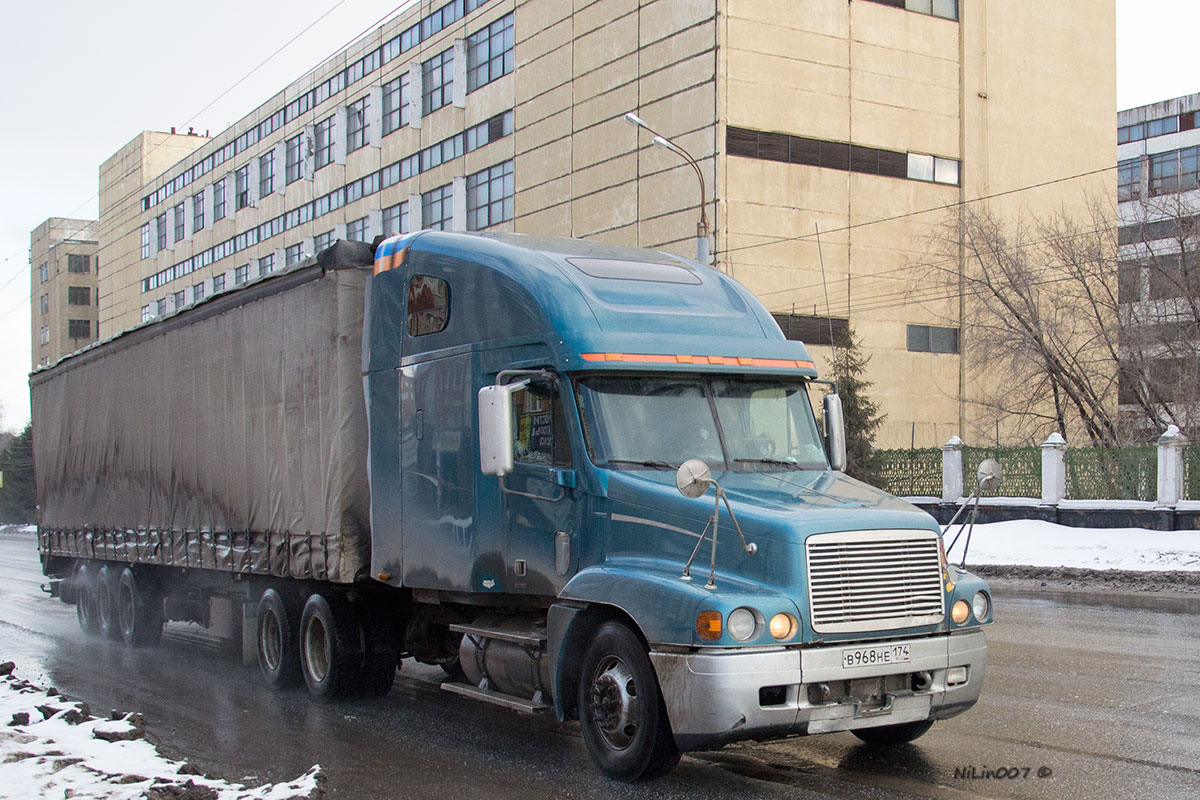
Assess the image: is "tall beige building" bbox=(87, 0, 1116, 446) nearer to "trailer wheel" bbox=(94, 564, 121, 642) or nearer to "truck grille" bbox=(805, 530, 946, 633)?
"trailer wheel" bbox=(94, 564, 121, 642)

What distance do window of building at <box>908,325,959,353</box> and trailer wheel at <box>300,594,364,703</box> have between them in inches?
1526

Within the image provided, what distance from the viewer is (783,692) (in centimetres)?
678

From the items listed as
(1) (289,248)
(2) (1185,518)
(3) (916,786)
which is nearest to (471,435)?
(3) (916,786)

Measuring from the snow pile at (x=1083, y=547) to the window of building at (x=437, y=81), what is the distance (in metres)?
36.1

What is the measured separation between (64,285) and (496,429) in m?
120

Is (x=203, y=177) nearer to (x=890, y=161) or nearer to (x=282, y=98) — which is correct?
(x=282, y=98)

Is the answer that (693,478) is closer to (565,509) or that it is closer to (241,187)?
(565,509)

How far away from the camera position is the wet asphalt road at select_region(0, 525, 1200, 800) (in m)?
7.12

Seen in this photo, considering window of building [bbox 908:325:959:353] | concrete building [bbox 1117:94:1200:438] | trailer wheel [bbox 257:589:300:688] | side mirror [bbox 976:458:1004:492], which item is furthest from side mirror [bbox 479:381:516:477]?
window of building [bbox 908:325:959:353]

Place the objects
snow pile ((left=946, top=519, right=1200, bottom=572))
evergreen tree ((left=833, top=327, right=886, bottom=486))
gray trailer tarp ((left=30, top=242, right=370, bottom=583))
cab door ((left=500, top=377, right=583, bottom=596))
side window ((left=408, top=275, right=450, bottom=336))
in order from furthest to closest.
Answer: evergreen tree ((left=833, top=327, right=886, bottom=486)), snow pile ((left=946, top=519, right=1200, bottom=572)), gray trailer tarp ((left=30, top=242, right=370, bottom=583)), side window ((left=408, top=275, right=450, bottom=336)), cab door ((left=500, top=377, right=583, bottom=596))

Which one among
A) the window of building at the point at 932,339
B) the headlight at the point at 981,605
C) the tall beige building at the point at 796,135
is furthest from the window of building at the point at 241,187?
the headlight at the point at 981,605

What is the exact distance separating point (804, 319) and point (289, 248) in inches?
1454

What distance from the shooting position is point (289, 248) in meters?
71.8

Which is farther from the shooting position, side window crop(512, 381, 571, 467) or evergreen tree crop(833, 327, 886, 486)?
evergreen tree crop(833, 327, 886, 486)
